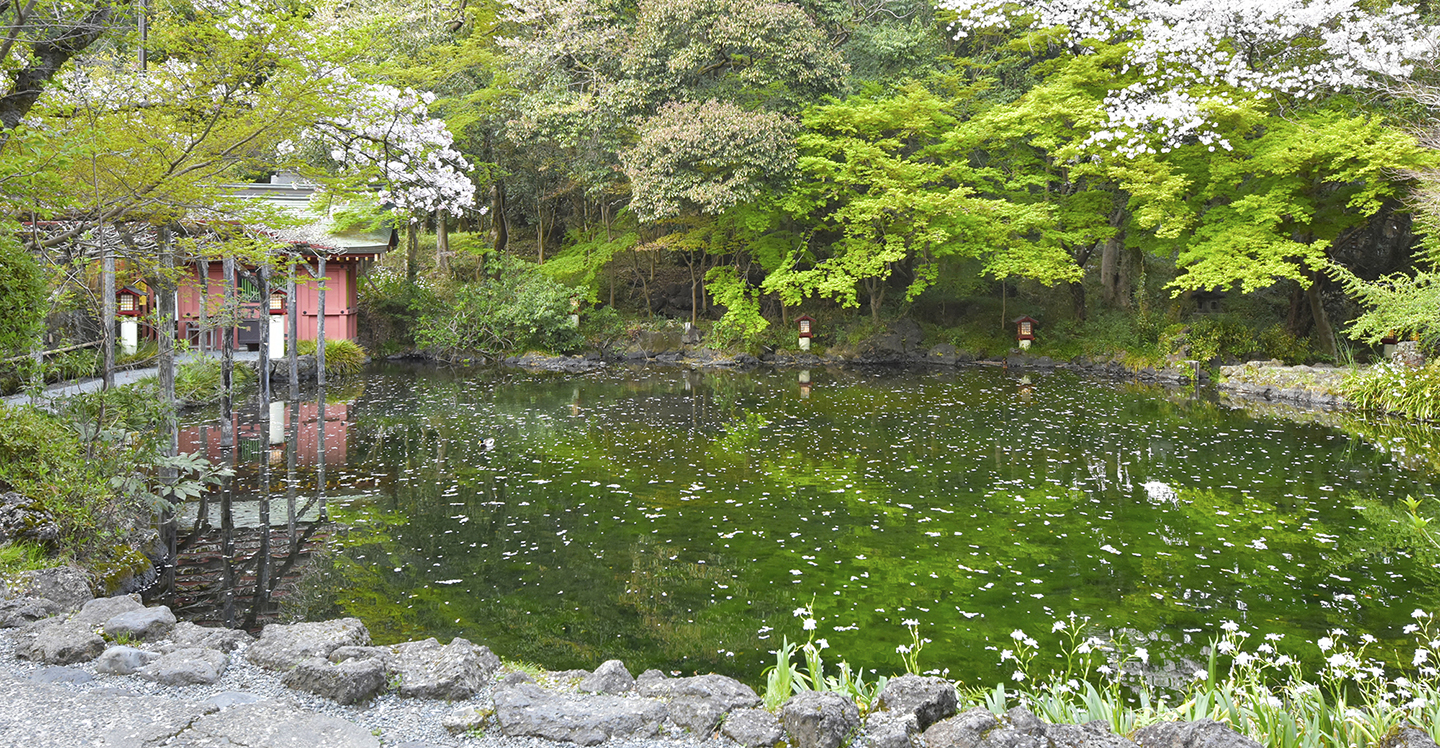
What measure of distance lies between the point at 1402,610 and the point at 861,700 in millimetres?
4677

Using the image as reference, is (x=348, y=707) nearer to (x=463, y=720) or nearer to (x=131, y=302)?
(x=463, y=720)

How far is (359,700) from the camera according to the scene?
426 centimetres

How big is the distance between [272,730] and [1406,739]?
4.72 meters

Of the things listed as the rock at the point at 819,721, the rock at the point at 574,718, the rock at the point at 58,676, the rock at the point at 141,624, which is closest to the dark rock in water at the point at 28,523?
the rock at the point at 141,624

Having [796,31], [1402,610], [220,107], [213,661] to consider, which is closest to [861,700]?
[213,661]

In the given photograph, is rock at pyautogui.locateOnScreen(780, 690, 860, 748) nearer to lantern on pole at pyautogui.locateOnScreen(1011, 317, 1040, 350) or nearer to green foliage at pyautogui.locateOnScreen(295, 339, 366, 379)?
green foliage at pyautogui.locateOnScreen(295, 339, 366, 379)

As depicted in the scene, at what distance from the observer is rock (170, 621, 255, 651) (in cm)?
494

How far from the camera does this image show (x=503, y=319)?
2477 cm

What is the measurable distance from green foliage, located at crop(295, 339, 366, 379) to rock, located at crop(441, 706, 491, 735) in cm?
1890

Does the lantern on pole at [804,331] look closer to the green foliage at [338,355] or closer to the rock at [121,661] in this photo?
the green foliage at [338,355]

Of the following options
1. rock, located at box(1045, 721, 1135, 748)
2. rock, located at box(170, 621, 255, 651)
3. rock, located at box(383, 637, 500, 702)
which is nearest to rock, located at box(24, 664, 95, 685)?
rock, located at box(170, 621, 255, 651)

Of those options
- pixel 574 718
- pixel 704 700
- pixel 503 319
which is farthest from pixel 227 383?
pixel 704 700

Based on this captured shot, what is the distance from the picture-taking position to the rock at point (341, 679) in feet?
13.9

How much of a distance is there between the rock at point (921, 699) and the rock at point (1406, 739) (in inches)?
67.1
